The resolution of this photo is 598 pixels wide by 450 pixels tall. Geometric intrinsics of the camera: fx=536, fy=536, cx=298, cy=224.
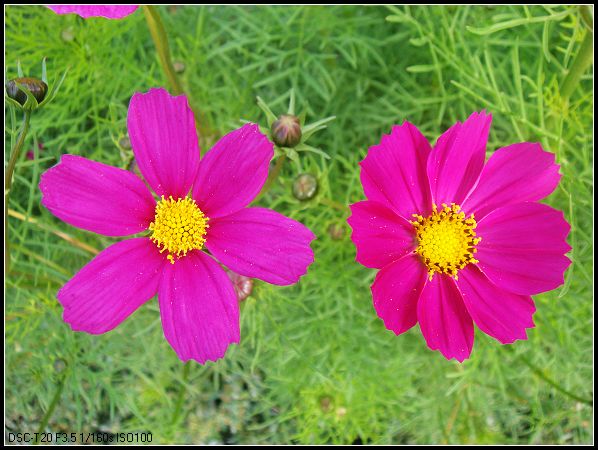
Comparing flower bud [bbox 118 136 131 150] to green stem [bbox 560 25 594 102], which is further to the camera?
flower bud [bbox 118 136 131 150]

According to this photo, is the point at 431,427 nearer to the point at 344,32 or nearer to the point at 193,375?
the point at 193,375

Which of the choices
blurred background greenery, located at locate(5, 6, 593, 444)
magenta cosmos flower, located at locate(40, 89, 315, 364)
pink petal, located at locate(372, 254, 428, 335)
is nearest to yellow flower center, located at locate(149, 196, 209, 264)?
magenta cosmos flower, located at locate(40, 89, 315, 364)

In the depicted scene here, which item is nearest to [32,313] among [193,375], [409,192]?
[193,375]

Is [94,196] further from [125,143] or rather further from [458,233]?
[458,233]

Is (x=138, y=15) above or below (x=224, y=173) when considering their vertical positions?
above

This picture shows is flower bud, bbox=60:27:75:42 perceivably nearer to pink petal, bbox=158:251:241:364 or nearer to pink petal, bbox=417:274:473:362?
pink petal, bbox=158:251:241:364

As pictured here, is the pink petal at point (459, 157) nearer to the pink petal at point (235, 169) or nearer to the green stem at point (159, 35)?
the pink petal at point (235, 169)
